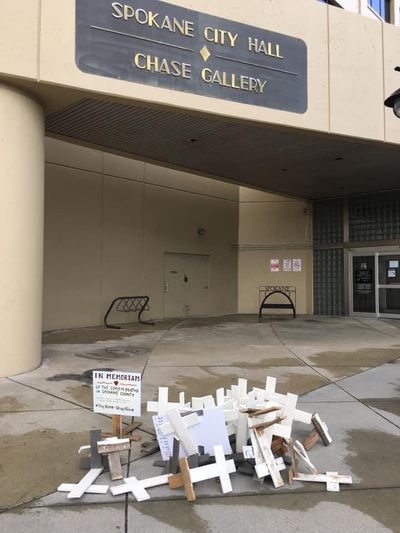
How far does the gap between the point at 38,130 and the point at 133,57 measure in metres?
1.86

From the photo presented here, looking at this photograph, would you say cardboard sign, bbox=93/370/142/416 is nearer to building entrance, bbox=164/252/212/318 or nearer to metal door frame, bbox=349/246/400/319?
building entrance, bbox=164/252/212/318

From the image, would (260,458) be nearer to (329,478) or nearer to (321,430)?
(329,478)

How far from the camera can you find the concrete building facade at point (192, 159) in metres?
7.16

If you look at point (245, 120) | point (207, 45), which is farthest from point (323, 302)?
point (207, 45)

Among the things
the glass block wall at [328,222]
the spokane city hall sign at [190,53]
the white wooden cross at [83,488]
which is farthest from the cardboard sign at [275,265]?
the white wooden cross at [83,488]

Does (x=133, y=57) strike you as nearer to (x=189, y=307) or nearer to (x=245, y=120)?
(x=245, y=120)

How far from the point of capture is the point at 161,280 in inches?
584

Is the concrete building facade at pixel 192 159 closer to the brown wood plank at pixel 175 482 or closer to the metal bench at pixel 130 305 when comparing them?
the metal bench at pixel 130 305

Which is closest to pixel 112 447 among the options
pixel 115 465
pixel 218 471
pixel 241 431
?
pixel 115 465

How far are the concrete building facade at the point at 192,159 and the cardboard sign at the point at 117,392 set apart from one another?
333cm

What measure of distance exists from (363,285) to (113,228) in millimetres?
8433

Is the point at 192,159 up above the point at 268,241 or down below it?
above

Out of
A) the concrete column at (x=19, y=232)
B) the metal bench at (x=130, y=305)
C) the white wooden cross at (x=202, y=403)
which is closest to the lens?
the white wooden cross at (x=202, y=403)

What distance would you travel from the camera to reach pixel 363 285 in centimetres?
1625
